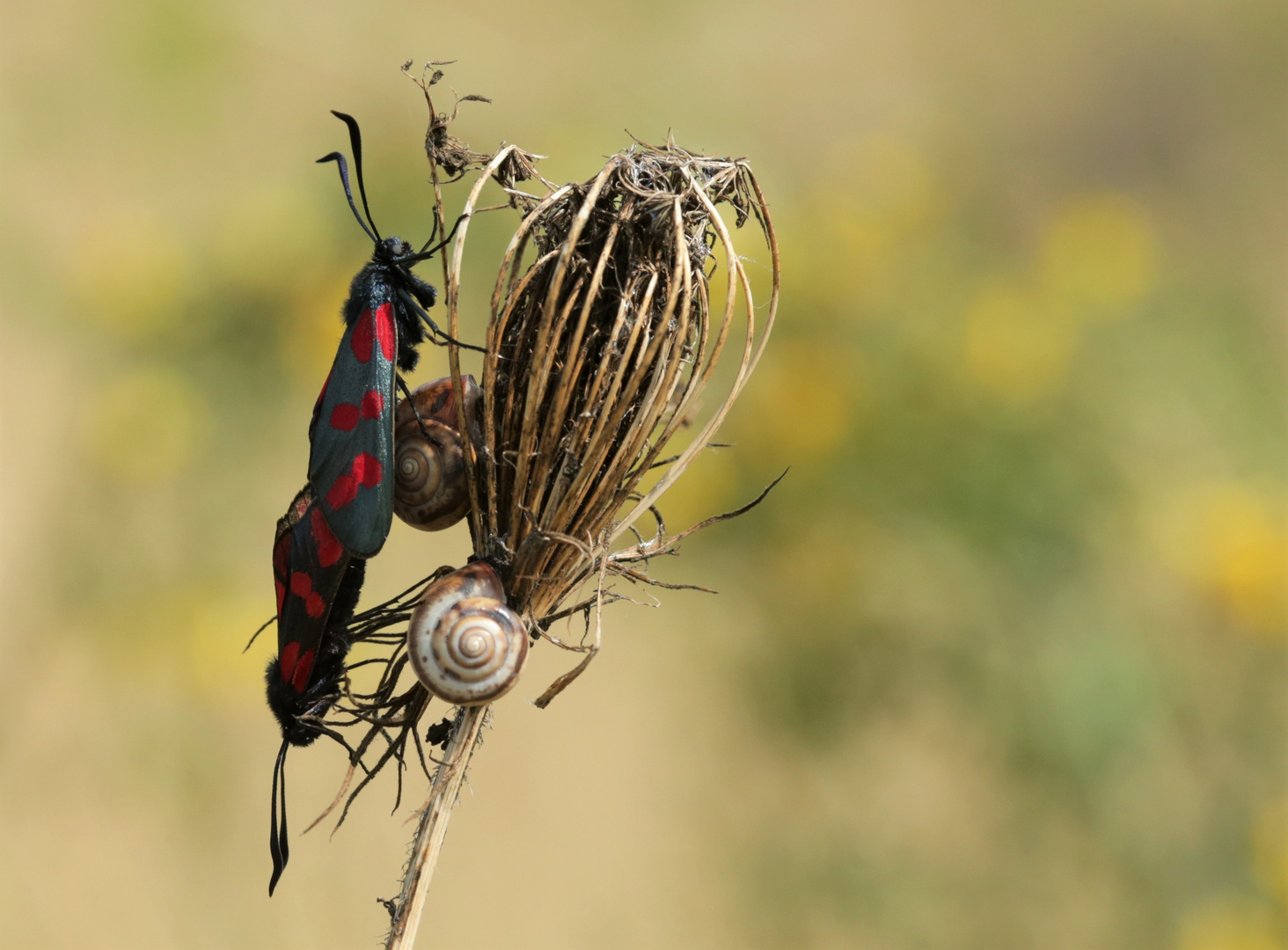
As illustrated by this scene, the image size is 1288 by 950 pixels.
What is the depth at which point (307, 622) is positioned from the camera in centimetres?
123

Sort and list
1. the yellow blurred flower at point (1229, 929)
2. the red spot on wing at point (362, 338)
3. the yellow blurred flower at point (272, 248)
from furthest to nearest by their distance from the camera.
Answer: the yellow blurred flower at point (272, 248) < the yellow blurred flower at point (1229, 929) < the red spot on wing at point (362, 338)

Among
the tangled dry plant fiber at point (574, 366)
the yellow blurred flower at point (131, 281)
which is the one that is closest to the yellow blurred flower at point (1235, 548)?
the tangled dry plant fiber at point (574, 366)

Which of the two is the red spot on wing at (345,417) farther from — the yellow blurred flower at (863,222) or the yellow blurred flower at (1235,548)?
the yellow blurred flower at (1235,548)

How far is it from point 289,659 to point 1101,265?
322 cm

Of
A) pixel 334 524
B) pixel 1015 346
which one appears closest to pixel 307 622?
pixel 334 524

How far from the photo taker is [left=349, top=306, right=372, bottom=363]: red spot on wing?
4.22 feet

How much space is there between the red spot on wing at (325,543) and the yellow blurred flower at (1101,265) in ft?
9.67

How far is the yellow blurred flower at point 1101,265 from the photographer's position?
3357 millimetres

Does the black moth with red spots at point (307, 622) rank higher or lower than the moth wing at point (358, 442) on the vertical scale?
lower

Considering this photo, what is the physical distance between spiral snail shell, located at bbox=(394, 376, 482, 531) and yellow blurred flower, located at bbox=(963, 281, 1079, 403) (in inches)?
89.5

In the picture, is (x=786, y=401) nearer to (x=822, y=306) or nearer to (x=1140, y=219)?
(x=822, y=306)

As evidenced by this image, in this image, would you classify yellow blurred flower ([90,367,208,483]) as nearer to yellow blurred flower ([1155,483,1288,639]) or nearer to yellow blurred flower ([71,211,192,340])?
yellow blurred flower ([71,211,192,340])

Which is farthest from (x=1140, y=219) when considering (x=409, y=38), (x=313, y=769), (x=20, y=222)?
(x=20, y=222)

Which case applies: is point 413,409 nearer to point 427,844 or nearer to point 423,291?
point 423,291
